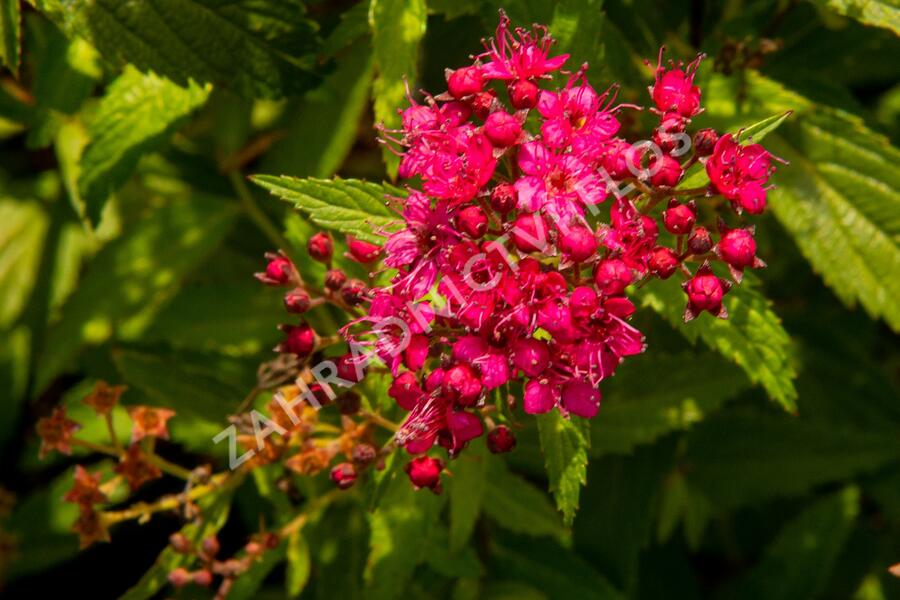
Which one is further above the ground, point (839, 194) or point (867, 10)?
point (867, 10)

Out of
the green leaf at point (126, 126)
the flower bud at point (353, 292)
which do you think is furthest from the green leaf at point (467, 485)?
the green leaf at point (126, 126)

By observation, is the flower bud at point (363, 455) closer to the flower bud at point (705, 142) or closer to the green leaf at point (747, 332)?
the green leaf at point (747, 332)

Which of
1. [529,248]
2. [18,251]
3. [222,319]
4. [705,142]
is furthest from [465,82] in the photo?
[18,251]

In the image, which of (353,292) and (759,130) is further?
(353,292)

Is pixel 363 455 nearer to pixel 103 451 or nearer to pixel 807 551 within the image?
pixel 103 451

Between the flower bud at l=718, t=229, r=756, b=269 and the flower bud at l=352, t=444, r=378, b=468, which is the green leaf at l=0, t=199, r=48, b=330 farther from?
the flower bud at l=718, t=229, r=756, b=269
